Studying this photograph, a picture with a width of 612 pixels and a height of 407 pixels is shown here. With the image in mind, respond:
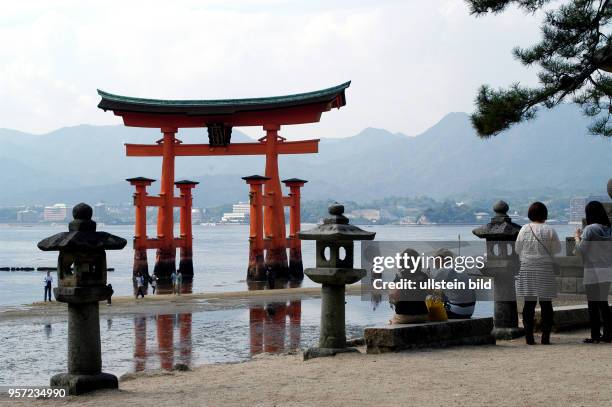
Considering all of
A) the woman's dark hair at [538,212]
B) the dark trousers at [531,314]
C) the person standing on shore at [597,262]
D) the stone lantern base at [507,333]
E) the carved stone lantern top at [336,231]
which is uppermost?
the woman's dark hair at [538,212]

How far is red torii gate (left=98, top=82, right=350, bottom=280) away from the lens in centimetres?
3741

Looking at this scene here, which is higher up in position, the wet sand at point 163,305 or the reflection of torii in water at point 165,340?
the wet sand at point 163,305

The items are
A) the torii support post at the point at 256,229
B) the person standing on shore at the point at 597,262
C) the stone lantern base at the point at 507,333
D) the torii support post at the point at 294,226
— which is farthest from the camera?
the torii support post at the point at 294,226

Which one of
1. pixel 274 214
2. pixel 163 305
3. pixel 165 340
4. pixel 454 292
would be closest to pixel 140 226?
pixel 274 214

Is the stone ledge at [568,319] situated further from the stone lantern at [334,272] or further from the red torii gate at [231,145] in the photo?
the red torii gate at [231,145]

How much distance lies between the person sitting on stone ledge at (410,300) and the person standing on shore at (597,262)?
190cm

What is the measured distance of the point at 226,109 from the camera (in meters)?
38.4

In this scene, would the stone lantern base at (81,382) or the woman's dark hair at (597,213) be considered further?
the woman's dark hair at (597,213)

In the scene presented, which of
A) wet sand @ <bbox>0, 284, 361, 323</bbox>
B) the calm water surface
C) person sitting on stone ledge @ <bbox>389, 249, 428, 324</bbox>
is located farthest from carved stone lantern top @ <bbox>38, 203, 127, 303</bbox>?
wet sand @ <bbox>0, 284, 361, 323</bbox>

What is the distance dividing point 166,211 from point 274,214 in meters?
5.57

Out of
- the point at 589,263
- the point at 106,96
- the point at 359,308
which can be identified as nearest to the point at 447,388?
the point at 589,263

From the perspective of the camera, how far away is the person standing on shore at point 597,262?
909cm

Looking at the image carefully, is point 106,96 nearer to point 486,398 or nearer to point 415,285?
point 415,285

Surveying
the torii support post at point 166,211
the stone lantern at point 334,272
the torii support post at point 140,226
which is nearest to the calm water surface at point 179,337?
the stone lantern at point 334,272
